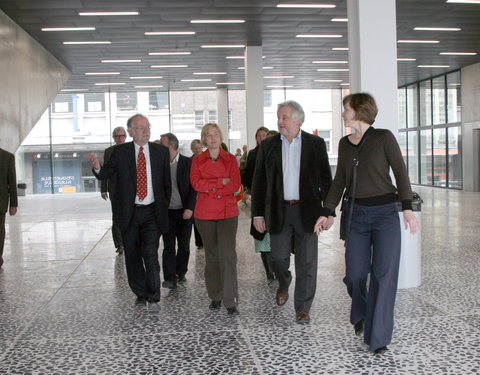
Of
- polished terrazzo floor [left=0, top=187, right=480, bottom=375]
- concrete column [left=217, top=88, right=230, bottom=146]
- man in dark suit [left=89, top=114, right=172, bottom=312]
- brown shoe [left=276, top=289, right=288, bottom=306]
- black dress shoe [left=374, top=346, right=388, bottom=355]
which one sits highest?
concrete column [left=217, top=88, right=230, bottom=146]

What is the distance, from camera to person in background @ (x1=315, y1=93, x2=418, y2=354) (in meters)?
3.86

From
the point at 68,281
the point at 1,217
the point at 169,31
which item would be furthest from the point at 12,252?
the point at 169,31

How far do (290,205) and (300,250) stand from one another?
1.25 feet

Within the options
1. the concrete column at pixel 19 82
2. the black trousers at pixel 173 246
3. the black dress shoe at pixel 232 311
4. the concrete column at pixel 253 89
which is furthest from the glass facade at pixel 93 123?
the black dress shoe at pixel 232 311

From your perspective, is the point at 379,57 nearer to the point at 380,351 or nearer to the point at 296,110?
the point at 296,110

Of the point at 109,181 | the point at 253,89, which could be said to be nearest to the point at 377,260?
the point at 109,181

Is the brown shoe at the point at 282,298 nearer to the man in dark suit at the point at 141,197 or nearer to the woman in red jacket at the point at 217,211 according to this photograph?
the woman in red jacket at the point at 217,211

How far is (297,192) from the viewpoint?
468 centimetres

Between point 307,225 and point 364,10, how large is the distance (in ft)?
8.19

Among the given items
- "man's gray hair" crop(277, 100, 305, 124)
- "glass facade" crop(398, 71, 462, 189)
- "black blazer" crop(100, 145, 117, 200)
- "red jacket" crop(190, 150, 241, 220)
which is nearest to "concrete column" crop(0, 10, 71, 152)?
"black blazer" crop(100, 145, 117, 200)

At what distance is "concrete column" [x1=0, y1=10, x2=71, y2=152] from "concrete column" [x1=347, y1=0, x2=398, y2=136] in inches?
359

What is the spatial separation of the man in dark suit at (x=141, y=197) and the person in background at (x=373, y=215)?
6.02ft

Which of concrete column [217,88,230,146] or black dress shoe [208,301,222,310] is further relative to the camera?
concrete column [217,88,230,146]

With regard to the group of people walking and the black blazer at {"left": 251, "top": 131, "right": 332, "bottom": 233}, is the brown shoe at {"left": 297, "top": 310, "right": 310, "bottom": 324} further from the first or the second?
the black blazer at {"left": 251, "top": 131, "right": 332, "bottom": 233}
